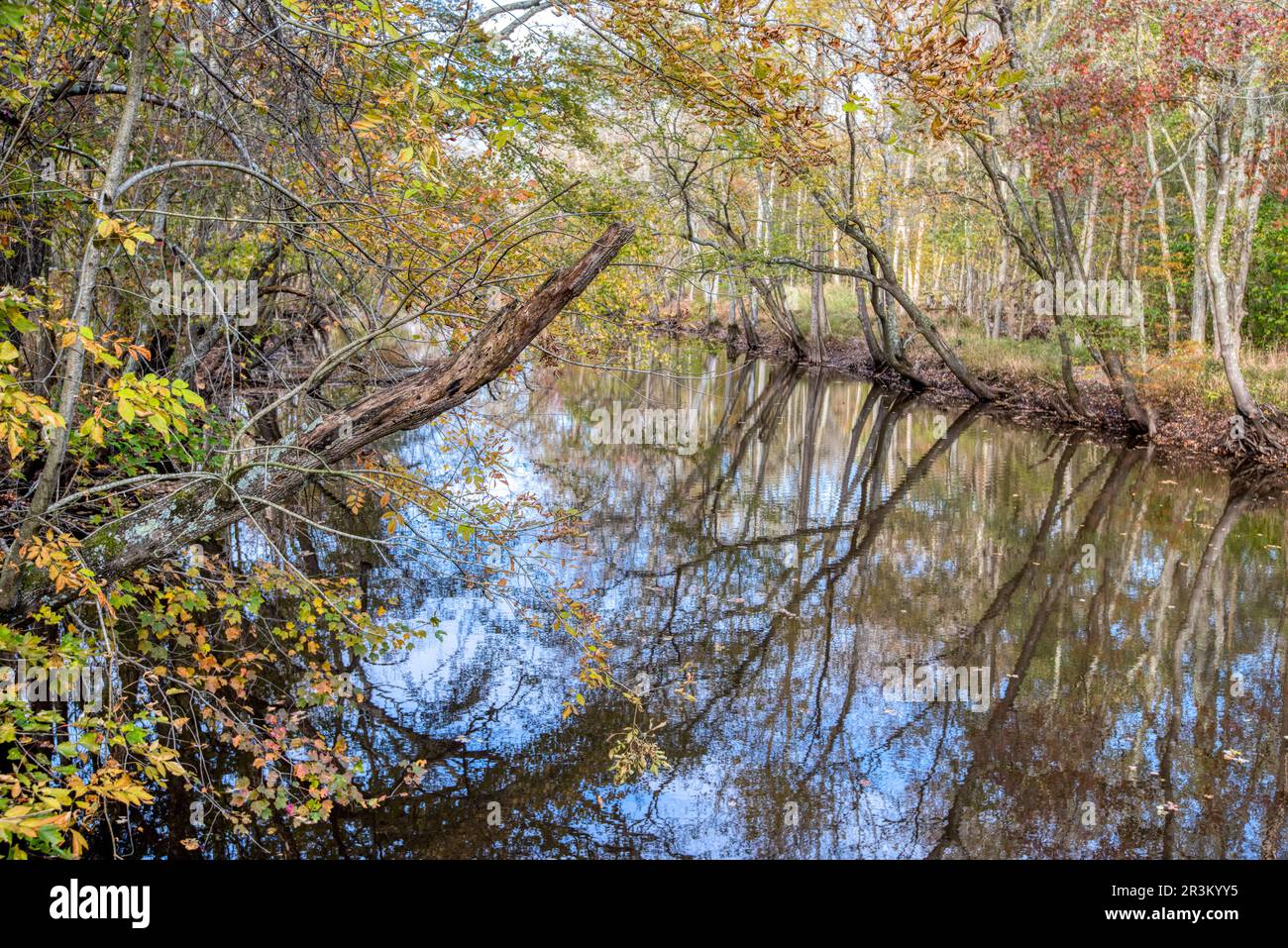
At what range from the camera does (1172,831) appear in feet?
18.5

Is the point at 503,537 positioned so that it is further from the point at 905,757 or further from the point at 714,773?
the point at 905,757

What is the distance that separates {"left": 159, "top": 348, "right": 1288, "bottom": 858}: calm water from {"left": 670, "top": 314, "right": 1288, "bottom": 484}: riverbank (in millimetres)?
3278

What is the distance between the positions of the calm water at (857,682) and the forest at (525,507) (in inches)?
1.9

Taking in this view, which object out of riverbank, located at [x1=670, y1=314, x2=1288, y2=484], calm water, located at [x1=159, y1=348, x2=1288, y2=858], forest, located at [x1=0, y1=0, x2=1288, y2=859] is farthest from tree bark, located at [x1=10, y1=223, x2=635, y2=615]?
riverbank, located at [x1=670, y1=314, x2=1288, y2=484]

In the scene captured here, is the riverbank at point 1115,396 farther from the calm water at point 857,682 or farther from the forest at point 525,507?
the calm water at point 857,682

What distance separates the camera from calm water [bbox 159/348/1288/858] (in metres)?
5.78

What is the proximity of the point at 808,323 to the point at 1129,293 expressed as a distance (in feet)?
64.9

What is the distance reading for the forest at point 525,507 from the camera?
4.30m

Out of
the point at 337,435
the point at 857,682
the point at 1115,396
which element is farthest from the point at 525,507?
the point at 1115,396

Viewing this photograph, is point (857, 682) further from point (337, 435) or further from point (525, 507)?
point (337, 435)

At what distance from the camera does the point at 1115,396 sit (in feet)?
72.2

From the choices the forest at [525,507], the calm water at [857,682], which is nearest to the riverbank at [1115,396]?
the forest at [525,507]

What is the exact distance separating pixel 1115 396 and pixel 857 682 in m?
17.3

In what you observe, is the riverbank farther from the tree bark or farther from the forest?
the tree bark
